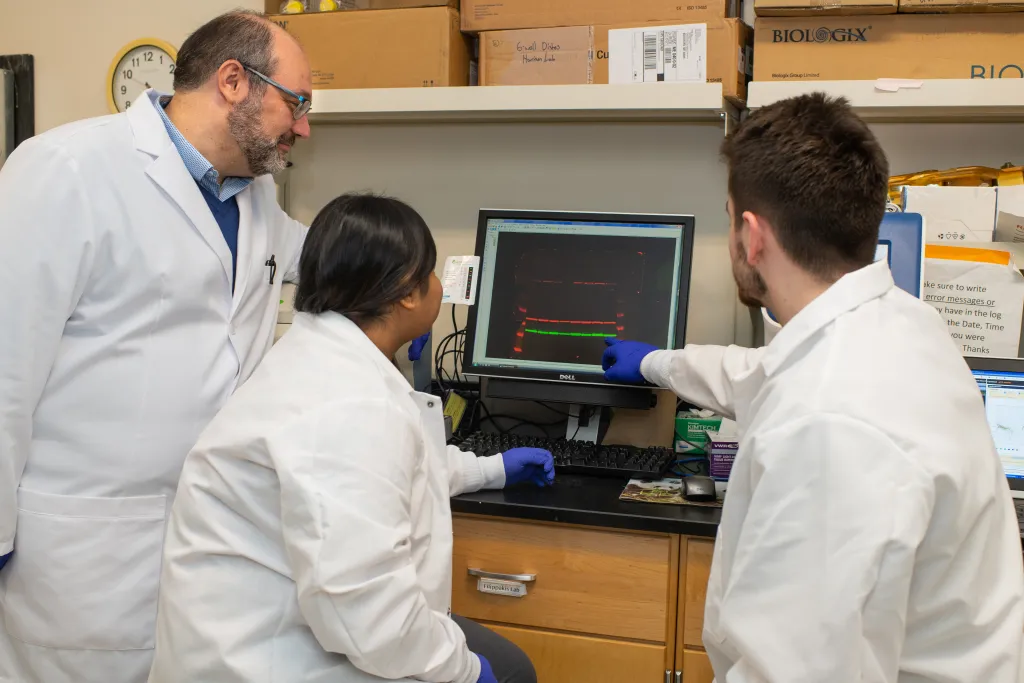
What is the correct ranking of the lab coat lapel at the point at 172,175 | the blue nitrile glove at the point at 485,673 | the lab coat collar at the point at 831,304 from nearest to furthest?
1. the lab coat collar at the point at 831,304
2. the blue nitrile glove at the point at 485,673
3. the lab coat lapel at the point at 172,175

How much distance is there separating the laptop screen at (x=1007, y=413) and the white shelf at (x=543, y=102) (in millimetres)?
746

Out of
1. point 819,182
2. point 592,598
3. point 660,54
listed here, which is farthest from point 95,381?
point 660,54

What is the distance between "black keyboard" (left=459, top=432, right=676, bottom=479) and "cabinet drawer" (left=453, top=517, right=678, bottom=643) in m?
0.21

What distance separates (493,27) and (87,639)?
1425 mm

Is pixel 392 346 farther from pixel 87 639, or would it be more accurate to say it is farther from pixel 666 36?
pixel 666 36

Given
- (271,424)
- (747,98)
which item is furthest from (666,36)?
(271,424)

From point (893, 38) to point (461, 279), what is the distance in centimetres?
100

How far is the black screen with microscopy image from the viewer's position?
6.55 feet

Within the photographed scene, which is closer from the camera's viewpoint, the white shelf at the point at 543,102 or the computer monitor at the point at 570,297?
the white shelf at the point at 543,102

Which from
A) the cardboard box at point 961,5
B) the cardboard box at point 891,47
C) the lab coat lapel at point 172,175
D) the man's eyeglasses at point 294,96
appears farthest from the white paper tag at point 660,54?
the lab coat lapel at point 172,175

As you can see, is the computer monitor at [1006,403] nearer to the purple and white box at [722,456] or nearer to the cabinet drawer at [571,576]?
the purple and white box at [722,456]

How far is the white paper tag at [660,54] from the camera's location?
1878mm

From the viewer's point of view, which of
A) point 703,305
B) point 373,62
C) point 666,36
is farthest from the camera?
point 703,305

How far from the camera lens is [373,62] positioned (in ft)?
6.68
